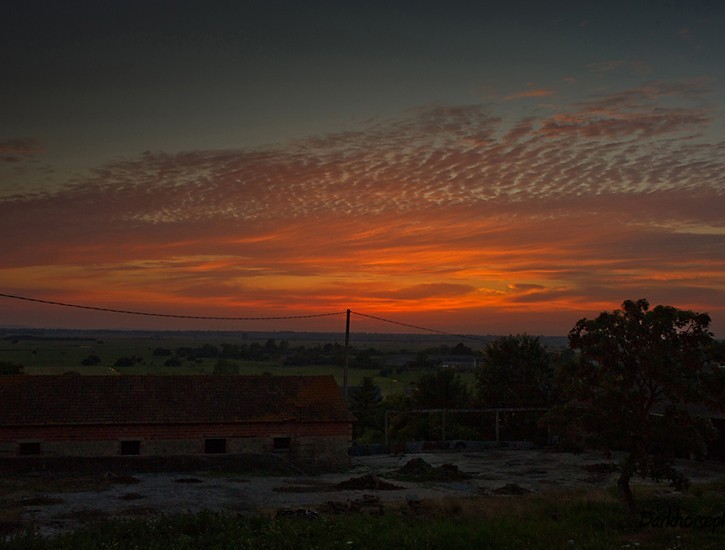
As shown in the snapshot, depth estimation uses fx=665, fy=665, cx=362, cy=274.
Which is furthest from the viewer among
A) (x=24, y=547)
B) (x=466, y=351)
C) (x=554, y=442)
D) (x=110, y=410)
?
(x=466, y=351)

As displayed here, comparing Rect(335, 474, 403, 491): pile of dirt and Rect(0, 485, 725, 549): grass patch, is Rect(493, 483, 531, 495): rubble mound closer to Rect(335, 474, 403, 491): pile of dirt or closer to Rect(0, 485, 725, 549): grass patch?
Rect(335, 474, 403, 491): pile of dirt

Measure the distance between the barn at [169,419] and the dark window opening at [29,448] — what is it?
0.03m

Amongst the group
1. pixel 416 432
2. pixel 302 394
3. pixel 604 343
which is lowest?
pixel 416 432

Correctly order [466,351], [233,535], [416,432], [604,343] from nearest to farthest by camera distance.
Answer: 1. [233,535]
2. [604,343]
3. [416,432]
4. [466,351]

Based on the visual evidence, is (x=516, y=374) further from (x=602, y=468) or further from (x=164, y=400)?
(x=164, y=400)

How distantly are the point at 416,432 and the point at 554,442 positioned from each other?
9872 mm

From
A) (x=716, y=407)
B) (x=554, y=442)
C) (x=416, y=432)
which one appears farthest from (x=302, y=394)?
(x=716, y=407)

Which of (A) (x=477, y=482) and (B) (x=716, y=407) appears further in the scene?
(A) (x=477, y=482)

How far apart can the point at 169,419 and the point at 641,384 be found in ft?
71.7

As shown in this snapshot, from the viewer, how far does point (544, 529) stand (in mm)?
18734

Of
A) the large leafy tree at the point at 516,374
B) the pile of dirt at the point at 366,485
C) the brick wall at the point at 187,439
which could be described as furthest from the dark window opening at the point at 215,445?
the large leafy tree at the point at 516,374

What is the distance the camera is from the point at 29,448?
101 feet

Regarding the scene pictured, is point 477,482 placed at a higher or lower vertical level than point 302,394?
lower

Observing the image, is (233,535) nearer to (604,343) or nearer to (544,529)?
(544,529)
